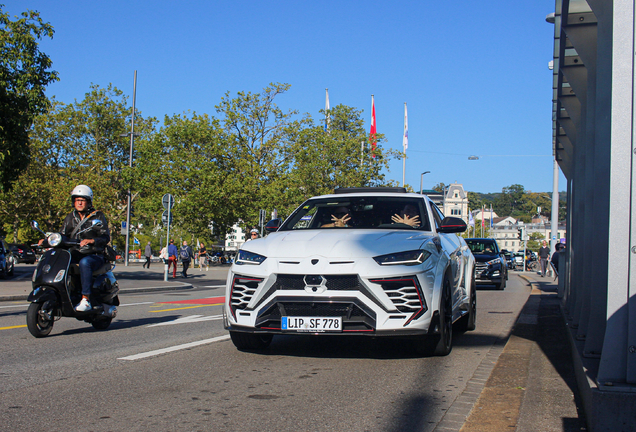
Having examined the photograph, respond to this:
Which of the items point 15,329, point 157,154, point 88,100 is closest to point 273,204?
point 157,154

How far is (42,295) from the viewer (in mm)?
7645

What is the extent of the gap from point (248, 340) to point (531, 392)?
2.91m

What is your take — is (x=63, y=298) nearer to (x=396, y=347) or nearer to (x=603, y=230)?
(x=396, y=347)

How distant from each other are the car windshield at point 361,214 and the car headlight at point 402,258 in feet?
4.25

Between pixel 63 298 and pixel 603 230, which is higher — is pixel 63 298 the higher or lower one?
the lower one

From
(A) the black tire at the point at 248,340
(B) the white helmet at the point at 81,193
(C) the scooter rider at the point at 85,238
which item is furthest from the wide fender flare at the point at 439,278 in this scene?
(B) the white helmet at the point at 81,193

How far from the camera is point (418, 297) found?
19.0 ft

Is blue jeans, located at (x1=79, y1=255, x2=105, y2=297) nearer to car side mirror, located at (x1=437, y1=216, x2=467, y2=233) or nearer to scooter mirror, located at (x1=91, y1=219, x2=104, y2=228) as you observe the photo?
scooter mirror, located at (x1=91, y1=219, x2=104, y2=228)

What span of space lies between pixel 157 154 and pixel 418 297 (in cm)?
4729

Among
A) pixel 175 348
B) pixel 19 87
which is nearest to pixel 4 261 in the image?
pixel 19 87

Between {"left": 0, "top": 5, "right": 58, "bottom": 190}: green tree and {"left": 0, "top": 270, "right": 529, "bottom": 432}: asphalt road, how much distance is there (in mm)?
12160

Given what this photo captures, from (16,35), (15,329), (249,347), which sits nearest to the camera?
(249,347)

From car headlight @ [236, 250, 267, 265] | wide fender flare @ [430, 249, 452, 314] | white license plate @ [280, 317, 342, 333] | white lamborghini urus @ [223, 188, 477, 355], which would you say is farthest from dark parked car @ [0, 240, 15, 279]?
wide fender flare @ [430, 249, 452, 314]

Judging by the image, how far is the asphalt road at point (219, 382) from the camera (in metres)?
4.20
